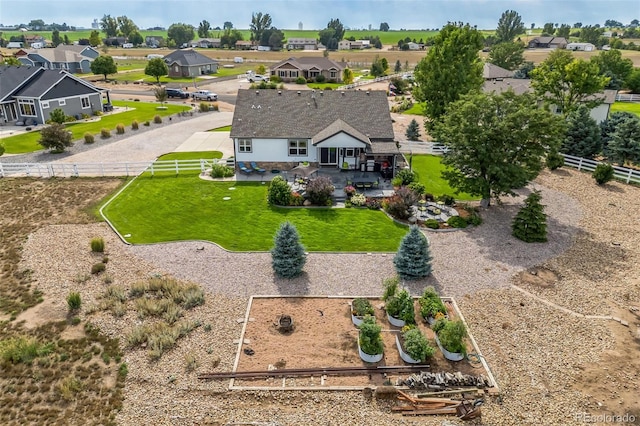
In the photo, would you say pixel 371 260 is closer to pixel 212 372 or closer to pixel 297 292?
pixel 297 292

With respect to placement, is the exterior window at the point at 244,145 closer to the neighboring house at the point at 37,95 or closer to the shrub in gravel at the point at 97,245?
the shrub in gravel at the point at 97,245

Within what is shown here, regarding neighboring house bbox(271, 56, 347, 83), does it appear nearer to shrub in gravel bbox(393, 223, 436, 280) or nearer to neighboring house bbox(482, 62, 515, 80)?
neighboring house bbox(482, 62, 515, 80)

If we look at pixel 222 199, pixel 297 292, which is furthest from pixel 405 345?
pixel 222 199

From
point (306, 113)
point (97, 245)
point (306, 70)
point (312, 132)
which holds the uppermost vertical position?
point (306, 70)

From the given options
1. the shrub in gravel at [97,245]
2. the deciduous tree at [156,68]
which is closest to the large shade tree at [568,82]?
the shrub in gravel at [97,245]

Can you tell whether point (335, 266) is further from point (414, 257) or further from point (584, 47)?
point (584, 47)

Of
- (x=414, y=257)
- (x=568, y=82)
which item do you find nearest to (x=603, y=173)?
(x=568, y=82)

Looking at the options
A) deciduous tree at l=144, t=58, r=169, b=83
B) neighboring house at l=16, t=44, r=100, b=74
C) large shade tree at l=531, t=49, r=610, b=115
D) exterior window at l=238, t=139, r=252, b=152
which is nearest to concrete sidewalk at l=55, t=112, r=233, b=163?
exterior window at l=238, t=139, r=252, b=152
